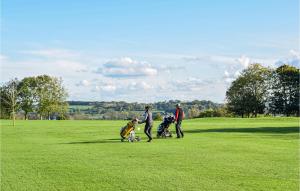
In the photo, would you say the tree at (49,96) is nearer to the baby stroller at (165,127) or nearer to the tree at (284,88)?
the tree at (284,88)

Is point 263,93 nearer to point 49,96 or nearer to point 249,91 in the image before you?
point 249,91

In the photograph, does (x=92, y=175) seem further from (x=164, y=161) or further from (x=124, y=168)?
(x=164, y=161)

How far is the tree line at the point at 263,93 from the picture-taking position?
3880 inches

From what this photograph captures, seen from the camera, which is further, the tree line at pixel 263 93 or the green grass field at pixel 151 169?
the tree line at pixel 263 93

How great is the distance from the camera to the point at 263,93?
328 ft

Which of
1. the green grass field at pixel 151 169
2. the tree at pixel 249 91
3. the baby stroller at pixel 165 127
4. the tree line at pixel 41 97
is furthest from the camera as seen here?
the tree line at pixel 41 97

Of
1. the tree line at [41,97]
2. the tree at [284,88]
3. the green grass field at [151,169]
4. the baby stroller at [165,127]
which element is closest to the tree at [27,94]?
the tree line at [41,97]

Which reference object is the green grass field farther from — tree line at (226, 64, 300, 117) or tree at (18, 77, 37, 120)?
tree at (18, 77, 37, 120)

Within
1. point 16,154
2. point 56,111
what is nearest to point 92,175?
point 16,154

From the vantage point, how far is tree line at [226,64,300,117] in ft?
323

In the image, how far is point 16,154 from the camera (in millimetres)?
20188

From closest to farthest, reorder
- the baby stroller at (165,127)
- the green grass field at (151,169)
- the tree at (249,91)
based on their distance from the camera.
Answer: the green grass field at (151,169), the baby stroller at (165,127), the tree at (249,91)

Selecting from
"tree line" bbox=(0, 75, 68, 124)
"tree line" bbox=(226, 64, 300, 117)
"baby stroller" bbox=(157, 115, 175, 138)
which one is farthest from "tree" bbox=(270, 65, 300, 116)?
"baby stroller" bbox=(157, 115, 175, 138)

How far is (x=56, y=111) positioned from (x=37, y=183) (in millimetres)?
95529
